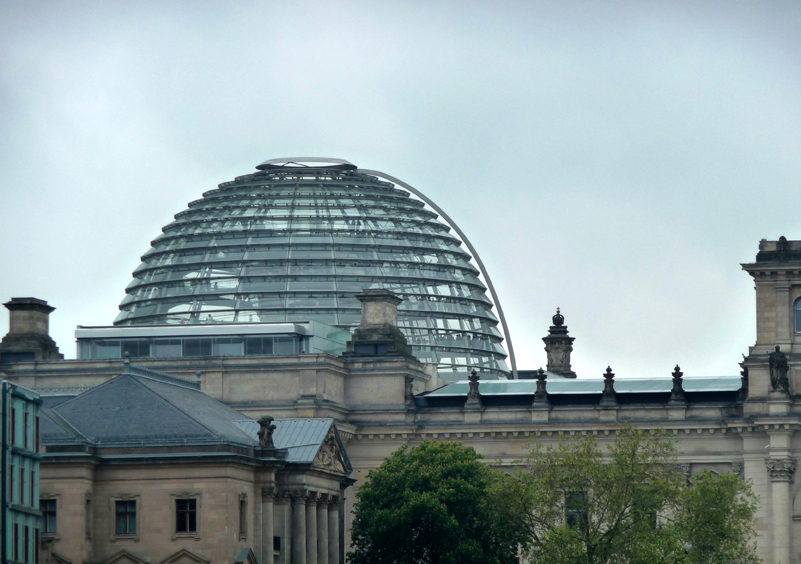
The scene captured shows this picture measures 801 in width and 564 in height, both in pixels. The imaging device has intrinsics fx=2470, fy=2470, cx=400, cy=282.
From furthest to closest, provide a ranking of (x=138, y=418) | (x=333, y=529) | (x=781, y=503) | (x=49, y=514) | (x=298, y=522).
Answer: (x=781, y=503) < (x=333, y=529) < (x=298, y=522) < (x=138, y=418) < (x=49, y=514)

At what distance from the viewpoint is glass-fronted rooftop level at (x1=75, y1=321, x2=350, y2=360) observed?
121625 millimetres

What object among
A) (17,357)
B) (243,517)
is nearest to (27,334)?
(17,357)

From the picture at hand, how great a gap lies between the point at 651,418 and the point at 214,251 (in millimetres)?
34012

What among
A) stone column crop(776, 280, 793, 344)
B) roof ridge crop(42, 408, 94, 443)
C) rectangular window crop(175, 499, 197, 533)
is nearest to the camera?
rectangular window crop(175, 499, 197, 533)

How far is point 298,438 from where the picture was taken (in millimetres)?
102938

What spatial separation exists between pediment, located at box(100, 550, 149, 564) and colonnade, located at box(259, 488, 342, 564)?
19.9ft

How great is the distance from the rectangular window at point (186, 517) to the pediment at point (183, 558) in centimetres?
97

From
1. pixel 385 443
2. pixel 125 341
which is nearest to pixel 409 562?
pixel 385 443

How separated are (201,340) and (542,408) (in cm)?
1808

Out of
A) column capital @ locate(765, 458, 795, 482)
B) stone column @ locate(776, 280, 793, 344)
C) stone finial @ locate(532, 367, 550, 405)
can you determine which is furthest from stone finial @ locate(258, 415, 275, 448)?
stone column @ locate(776, 280, 793, 344)

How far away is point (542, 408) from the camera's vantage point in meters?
116

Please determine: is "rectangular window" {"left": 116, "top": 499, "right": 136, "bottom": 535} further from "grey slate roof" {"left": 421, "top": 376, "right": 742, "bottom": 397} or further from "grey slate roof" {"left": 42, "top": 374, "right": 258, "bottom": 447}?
"grey slate roof" {"left": 421, "top": 376, "right": 742, "bottom": 397}

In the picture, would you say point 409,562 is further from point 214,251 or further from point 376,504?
point 214,251

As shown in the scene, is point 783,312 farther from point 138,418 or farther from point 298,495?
point 138,418
